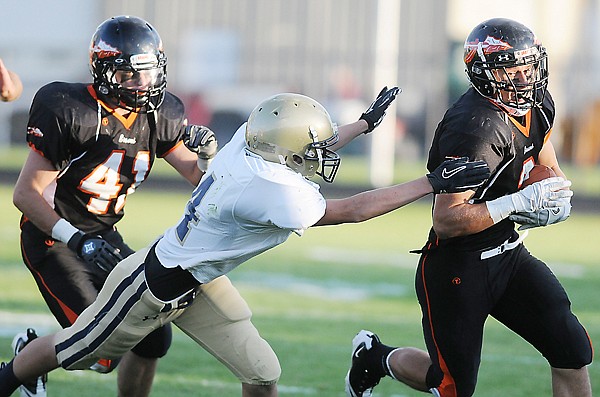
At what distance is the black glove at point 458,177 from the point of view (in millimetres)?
3516

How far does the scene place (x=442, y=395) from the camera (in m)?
4.10

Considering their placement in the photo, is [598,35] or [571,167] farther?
[598,35]

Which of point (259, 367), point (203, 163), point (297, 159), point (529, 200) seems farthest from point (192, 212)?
point (529, 200)

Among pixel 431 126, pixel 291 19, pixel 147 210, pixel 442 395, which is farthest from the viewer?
pixel 291 19

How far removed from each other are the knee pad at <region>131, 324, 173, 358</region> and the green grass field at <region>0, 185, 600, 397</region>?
0.59m

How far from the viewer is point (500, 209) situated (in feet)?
12.5

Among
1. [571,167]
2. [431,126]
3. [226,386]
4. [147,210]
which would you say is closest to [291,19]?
[431,126]

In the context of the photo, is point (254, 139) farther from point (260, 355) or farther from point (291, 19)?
point (291, 19)

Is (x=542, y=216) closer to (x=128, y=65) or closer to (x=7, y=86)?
(x=128, y=65)

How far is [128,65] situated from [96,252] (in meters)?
0.79

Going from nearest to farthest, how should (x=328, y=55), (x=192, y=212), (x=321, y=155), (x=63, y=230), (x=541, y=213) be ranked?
(x=321, y=155) → (x=192, y=212) → (x=541, y=213) → (x=63, y=230) → (x=328, y=55)

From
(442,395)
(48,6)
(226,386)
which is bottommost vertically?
(48,6)

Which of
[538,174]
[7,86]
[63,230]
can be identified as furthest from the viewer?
[7,86]

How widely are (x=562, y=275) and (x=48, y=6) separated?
1418cm
